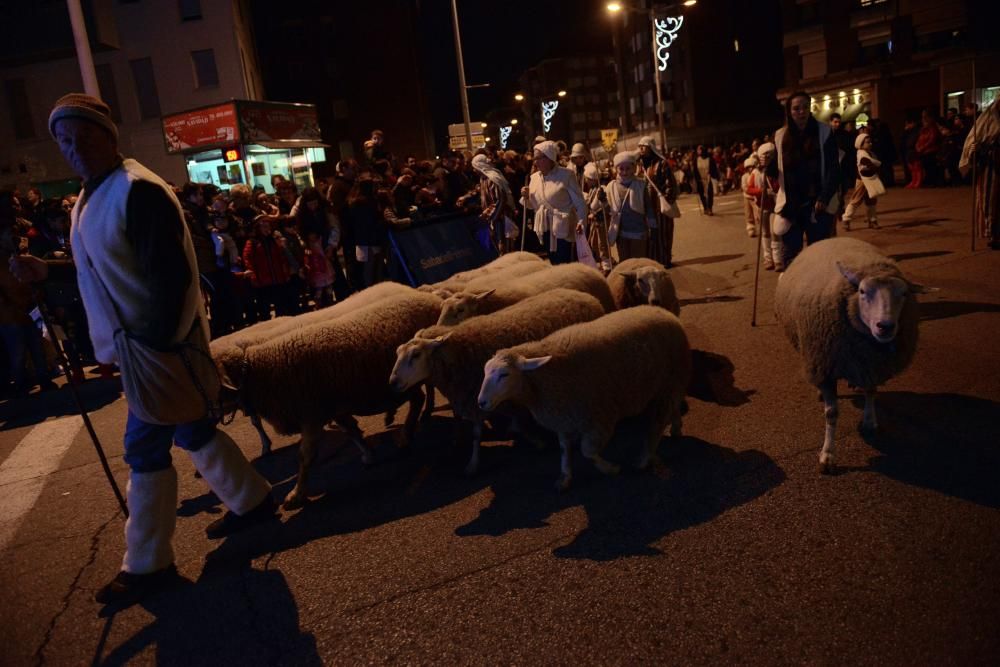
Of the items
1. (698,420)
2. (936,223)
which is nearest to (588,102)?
(936,223)

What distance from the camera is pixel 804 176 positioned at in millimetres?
6586

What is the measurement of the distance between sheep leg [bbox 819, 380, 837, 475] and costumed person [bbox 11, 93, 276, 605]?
3555 millimetres

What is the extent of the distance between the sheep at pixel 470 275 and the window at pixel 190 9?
89.0 feet

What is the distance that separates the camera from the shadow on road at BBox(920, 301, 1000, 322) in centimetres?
674

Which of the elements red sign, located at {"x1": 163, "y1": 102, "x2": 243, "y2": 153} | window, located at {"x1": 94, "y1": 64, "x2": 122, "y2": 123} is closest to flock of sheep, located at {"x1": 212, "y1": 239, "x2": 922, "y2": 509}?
red sign, located at {"x1": 163, "y1": 102, "x2": 243, "y2": 153}

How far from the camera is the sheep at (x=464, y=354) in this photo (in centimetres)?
464

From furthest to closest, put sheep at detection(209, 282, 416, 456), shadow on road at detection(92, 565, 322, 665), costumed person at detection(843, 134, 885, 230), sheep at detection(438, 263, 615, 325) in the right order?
costumed person at detection(843, 134, 885, 230) → sheep at detection(438, 263, 615, 325) → sheep at detection(209, 282, 416, 456) → shadow on road at detection(92, 565, 322, 665)

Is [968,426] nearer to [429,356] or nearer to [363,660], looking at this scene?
[429,356]

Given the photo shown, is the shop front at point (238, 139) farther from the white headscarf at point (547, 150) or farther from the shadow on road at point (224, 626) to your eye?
the shadow on road at point (224, 626)

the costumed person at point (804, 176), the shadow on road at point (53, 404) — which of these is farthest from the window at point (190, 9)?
the costumed person at point (804, 176)

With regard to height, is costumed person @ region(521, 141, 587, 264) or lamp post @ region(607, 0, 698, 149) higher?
lamp post @ region(607, 0, 698, 149)

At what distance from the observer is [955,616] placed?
2.69m

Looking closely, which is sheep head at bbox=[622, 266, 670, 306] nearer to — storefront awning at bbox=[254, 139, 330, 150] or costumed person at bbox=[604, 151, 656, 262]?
costumed person at bbox=[604, 151, 656, 262]

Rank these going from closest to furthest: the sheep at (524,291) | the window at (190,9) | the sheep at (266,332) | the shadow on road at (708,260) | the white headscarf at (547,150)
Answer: the sheep at (266,332)
the sheep at (524,291)
the white headscarf at (547,150)
the shadow on road at (708,260)
the window at (190,9)
